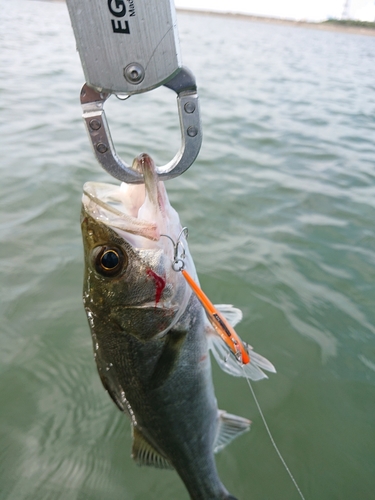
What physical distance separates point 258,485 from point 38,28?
26.9 metres

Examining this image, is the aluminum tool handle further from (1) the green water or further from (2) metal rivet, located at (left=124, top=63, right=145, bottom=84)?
(1) the green water

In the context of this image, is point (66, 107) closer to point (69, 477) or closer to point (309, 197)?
point (309, 197)

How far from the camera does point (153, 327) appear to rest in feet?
5.65

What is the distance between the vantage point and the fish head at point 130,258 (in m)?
1.61

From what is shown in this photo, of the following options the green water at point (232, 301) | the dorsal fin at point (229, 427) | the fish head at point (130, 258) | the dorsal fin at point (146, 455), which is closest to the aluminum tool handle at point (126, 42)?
the fish head at point (130, 258)

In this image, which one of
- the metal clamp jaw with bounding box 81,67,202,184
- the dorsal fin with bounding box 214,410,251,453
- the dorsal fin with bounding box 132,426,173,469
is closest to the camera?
the metal clamp jaw with bounding box 81,67,202,184

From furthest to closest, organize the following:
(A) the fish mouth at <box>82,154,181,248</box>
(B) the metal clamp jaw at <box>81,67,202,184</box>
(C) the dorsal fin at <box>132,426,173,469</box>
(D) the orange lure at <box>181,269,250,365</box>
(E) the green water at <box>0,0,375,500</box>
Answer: (E) the green water at <box>0,0,375,500</box>, (C) the dorsal fin at <box>132,426,173,469</box>, (D) the orange lure at <box>181,269,250,365</box>, (A) the fish mouth at <box>82,154,181,248</box>, (B) the metal clamp jaw at <box>81,67,202,184</box>

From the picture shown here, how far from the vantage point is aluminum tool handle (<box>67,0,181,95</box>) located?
108cm

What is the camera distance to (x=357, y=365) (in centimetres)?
329

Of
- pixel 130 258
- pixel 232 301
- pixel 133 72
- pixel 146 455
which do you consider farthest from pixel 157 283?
pixel 232 301

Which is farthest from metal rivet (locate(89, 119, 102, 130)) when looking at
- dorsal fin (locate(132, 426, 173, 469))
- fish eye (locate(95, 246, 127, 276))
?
dorsal fin (locate(132, 426, 173, 469))

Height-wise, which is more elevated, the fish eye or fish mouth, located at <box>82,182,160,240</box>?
fish mouth, located at <box>82,182,160,240</box>

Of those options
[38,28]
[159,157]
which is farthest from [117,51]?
[38,28]

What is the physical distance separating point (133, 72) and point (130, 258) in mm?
746
